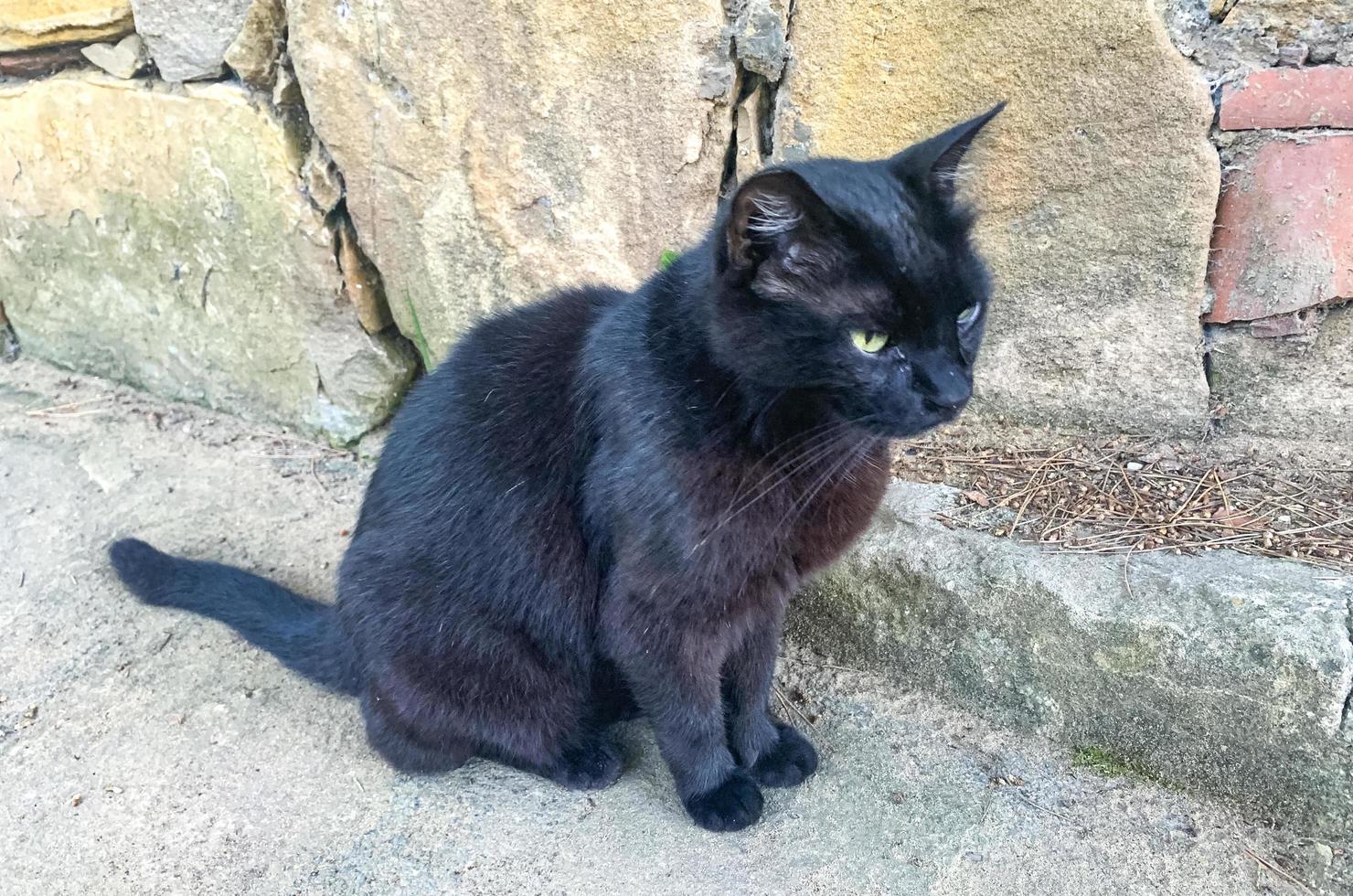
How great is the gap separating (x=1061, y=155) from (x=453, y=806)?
5.70 ft

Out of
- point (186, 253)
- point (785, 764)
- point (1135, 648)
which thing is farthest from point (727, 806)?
point (186, 253)

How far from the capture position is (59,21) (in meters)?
2.67

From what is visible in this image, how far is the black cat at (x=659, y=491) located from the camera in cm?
140

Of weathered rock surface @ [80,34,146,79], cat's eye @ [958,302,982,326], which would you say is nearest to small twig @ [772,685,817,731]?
cat's eye @ [958,302,982,326]

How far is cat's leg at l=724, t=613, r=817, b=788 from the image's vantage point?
1868 mm

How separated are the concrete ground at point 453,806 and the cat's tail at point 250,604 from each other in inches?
4.6

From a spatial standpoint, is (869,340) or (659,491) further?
(659,491)

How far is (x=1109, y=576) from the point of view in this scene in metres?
1.81

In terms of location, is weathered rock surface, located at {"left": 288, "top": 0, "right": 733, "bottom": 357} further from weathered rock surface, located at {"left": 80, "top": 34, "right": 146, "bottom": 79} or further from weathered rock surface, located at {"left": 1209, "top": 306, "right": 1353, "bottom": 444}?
weathered rock surface, located at {"left": 1209, "top": 306, "right": 1353, "bottom": 444}

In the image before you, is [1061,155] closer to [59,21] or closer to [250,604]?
[250,604]

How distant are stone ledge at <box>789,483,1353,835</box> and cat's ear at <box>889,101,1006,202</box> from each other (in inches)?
30.0

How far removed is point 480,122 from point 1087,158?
135 cm

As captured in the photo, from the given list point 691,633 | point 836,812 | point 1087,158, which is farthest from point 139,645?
point 1087,158

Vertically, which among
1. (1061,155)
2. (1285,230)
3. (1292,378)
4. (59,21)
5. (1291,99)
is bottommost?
(1292,378)
